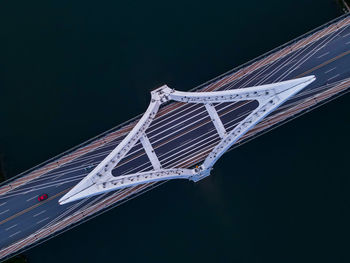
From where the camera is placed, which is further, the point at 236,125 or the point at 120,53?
the point at 120,53

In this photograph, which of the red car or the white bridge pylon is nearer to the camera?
the white bridge pylon

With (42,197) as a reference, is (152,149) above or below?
below

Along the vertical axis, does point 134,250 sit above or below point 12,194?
below

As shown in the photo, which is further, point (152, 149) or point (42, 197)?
point (152, 149)

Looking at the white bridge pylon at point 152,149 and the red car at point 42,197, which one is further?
the red car at point 42,197

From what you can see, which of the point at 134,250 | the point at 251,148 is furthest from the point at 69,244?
the point at 251,148

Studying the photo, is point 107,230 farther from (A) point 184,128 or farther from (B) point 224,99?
(B) point 224,99

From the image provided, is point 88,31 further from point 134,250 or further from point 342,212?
point 342,212

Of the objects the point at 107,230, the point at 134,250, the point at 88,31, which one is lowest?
the point at 134,250
